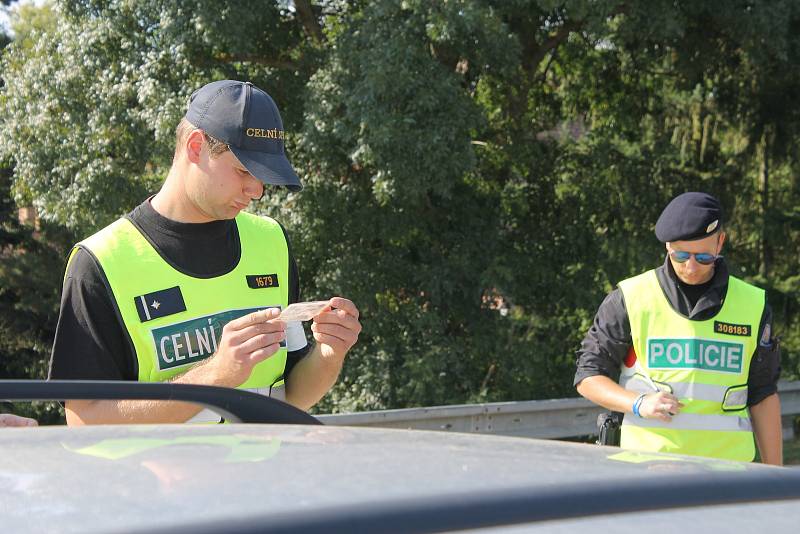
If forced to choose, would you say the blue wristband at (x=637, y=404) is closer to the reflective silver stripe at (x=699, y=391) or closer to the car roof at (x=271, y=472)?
the reflective silver stripe at (x=699, y=391)

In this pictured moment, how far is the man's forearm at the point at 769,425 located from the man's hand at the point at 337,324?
6.39 feet

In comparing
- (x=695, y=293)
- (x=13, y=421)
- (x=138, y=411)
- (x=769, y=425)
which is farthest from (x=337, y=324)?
(x=769, y=425)

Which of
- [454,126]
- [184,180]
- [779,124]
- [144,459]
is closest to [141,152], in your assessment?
[454,126]

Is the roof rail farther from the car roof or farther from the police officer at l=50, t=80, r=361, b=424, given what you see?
the police officer at l=50, t=80, r=361, b=424

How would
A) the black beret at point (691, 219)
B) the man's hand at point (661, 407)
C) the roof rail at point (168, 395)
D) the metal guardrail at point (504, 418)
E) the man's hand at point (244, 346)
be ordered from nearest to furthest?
1. the roof rail at point (168, 395)
2. the man's hand at point (244, 346)
3. the man's hand at point (661, 407)
4. the black beret at point (691, 219)
5. the metal guardrail at point (504, 418)

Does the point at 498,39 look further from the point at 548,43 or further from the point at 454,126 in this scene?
the point at 548,43

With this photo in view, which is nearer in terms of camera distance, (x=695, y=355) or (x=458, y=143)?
(x=695, y=355)

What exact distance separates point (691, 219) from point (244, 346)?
206 cm

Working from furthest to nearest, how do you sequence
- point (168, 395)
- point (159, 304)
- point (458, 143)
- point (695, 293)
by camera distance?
1. point (458, 143)
2. point (695, 293)
3. point (159, 304)
4. point (168, 395)

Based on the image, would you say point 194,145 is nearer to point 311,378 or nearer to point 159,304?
point 159,304

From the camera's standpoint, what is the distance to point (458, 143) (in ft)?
37.2

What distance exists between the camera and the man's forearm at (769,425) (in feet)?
13.3

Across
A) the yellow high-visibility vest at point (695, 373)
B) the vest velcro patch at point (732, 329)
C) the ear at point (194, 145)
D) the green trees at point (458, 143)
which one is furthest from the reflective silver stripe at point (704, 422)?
the green trees at point (458, 143)

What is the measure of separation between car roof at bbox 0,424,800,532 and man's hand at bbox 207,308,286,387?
92 cm
